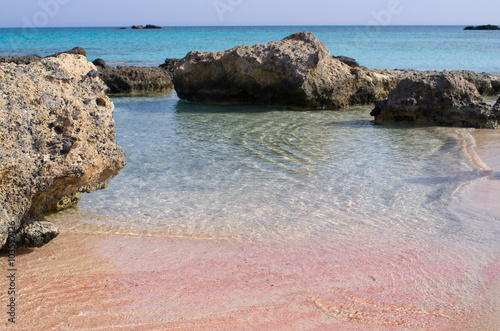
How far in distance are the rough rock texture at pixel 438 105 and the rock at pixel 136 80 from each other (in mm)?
8358

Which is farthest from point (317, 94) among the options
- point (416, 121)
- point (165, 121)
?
point (165, 121)

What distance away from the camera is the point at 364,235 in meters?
4.19

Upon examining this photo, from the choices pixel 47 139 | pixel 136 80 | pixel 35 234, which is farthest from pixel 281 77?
pixel 35 234

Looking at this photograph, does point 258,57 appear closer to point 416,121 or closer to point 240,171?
point 416,121

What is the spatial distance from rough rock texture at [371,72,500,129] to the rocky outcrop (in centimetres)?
836

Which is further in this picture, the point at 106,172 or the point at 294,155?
the point at 294,155

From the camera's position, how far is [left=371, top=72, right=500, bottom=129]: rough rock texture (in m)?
9.30

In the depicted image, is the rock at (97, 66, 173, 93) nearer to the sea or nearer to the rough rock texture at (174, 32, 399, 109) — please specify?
the rough rock texture at (174, 32, 399, 109)

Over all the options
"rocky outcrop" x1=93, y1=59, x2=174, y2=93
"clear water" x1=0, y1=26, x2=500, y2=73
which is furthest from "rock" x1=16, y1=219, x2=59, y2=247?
"clear water" x1=0, y1=26, x2=500, y2=73

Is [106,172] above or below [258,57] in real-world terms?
below

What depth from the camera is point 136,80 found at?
50.8 ft

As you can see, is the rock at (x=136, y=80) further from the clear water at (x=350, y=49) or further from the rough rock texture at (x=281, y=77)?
the clear water at (x=350, y=49)

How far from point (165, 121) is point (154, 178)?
420 cm

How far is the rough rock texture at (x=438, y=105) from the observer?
930 centimetres
